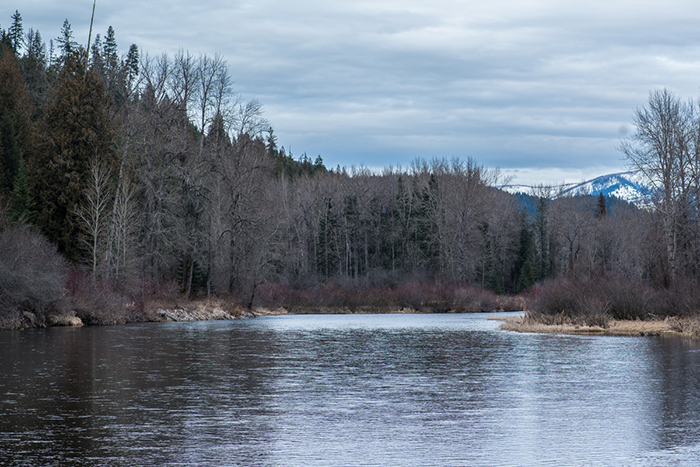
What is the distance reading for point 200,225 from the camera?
6078cm

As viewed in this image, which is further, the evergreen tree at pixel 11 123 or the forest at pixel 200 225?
the evergreen tree at pixel 11 123

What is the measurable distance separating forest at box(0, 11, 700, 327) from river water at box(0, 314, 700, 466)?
42.0 ft

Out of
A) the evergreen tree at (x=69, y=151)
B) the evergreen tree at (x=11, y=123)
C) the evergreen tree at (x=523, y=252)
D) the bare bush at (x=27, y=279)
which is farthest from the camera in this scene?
the evergreen tree at (x=523, y=252)

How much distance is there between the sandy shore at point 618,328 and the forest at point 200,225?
122 centimetres

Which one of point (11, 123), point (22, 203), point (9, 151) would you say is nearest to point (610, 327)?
point (22, 203)

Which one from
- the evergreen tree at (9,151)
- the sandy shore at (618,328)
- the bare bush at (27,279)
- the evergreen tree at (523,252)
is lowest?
the sandy shore at (618,328)

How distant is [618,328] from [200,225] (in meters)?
35.6

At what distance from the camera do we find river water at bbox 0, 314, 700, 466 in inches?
420

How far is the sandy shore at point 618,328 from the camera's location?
35.0 m

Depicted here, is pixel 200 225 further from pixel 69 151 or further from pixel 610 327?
pixel 610 327

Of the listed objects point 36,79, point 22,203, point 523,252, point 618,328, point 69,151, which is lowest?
point 618,328

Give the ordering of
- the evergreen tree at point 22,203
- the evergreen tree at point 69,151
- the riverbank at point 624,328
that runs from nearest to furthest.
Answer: the riverbank at point 624,328 → the evergreen tree at point 69,151 → the evergreen tree at point 22,203

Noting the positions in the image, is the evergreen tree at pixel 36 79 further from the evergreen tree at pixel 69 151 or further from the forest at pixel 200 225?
the evergreen tree at pixel 69 151

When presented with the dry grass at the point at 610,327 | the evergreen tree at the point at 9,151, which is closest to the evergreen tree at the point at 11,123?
the evergreen tree at the point at 9,151
